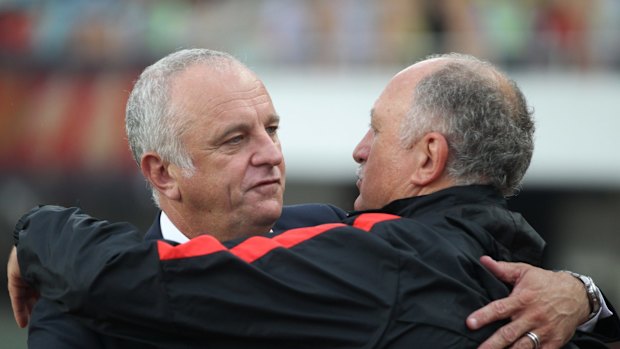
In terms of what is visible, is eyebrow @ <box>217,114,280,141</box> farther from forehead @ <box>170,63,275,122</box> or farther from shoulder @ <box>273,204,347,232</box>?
shoulder @ <box>273,204,347,232</box>

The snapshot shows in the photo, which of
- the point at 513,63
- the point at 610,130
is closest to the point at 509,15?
the point at 513,63

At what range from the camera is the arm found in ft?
9.14

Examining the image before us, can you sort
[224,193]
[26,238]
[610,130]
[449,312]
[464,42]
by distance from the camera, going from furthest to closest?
1. [610,130]
2. [464,42]
3. [224,193]
4. [26,238]
5. [449,312]

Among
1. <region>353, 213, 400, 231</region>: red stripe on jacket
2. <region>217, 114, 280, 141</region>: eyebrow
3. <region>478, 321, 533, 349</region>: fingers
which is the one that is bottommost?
<region>478, 321, 533, 349</region>: fingers

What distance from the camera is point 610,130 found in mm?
Result: 11344

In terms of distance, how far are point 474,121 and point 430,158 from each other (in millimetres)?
152

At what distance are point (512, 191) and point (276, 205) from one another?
0.66 metres

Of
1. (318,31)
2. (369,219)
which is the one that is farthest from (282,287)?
(318,31)

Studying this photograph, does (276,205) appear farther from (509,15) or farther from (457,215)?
(509,15)

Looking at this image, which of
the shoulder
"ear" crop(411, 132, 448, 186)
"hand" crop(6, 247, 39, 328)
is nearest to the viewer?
"ear" crop(411, 132, 448, 186)

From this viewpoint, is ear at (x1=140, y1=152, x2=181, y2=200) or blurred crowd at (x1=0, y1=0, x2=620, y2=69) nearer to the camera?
ear at (x1=140, y1=152, x2=181, y2=200)

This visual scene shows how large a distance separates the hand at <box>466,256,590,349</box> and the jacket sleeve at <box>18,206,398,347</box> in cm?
27

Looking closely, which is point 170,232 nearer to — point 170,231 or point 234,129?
point 170,231

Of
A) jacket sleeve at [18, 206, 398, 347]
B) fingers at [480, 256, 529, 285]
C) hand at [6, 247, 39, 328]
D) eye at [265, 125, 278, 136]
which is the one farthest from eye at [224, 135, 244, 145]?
fingers at [480, 256, 529, 285]
